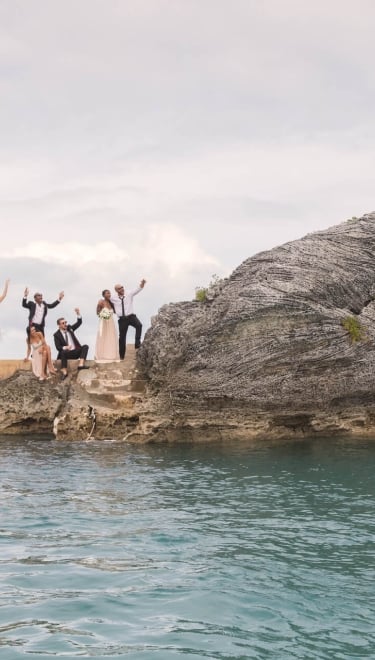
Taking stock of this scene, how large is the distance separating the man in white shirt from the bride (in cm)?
22

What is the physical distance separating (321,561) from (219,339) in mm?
14630

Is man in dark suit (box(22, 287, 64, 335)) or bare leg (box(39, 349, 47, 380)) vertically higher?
man in dark suit (box(22, 287, 64, 335))

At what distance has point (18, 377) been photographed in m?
29.1

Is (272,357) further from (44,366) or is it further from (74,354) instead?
(44,366)

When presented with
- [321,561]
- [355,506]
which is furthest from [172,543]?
A: [355,506]

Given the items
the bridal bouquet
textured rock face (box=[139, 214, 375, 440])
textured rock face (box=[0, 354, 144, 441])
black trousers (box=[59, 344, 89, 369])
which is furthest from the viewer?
black trousers (box=[59, 344, 89, 369])

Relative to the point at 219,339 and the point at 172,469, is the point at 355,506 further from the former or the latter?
the point at 219,339

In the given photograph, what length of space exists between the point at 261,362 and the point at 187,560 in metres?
14.3

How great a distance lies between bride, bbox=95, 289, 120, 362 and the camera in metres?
28.2

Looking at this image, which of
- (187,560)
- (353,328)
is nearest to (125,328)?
(353,328)

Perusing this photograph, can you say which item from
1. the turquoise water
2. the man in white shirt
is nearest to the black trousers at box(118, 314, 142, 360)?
the man in white shirt

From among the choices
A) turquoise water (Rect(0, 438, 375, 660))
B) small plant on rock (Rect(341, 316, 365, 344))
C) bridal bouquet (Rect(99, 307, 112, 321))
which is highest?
bridal bouquet (Rect(99, 307, 112, 321))

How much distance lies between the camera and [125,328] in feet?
94.0

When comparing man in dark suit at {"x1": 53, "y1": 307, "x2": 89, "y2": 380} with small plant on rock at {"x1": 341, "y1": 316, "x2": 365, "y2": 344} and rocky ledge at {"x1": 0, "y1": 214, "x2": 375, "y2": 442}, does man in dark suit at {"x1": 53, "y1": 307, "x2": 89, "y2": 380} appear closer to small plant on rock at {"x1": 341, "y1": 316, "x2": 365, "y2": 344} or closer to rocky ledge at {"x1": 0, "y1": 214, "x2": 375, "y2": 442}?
rocky ledge at {"x1": 0, "y1": 214, "x2": 375, "y2": 442}
